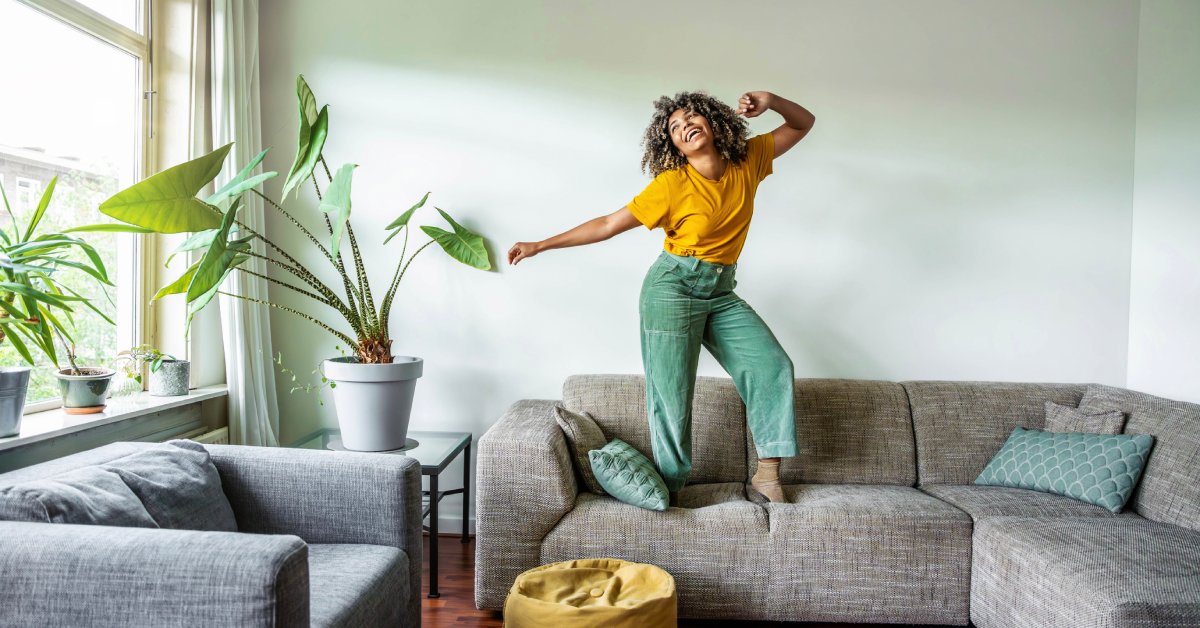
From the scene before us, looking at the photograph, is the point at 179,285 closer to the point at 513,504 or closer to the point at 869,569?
the point at 513,504

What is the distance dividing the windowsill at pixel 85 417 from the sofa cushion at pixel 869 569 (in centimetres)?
188

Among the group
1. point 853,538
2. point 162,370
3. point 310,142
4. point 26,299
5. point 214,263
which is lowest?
point 853,538

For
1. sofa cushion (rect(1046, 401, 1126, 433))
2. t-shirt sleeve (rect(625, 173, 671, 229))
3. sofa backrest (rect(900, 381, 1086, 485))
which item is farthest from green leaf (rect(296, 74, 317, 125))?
sofa cushion (rect(1046, 401, 1126, 433))

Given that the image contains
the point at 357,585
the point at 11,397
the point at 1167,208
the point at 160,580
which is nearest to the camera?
the point at 160,580

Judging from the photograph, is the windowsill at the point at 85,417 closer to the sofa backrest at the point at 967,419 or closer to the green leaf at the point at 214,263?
the green leaf at the point at 214,263

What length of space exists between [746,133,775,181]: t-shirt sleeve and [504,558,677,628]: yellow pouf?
1329 mm

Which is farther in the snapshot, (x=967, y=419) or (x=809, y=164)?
(x=809, y=164)

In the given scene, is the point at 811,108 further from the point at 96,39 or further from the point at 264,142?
the point at 96,39

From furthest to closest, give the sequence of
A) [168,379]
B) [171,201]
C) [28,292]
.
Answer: [168,379], [171,201], [28,292]

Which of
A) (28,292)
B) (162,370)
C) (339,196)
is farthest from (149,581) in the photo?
(162,370)

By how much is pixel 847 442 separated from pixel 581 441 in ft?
3.20

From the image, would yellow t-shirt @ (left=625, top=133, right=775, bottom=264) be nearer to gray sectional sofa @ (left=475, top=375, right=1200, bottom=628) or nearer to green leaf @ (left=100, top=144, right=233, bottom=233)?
gray sectional sofa @ (left=475, top=375, right=1200, bottom=628)

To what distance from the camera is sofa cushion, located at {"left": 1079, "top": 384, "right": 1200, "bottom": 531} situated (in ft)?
6.98

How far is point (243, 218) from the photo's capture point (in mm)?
2820
